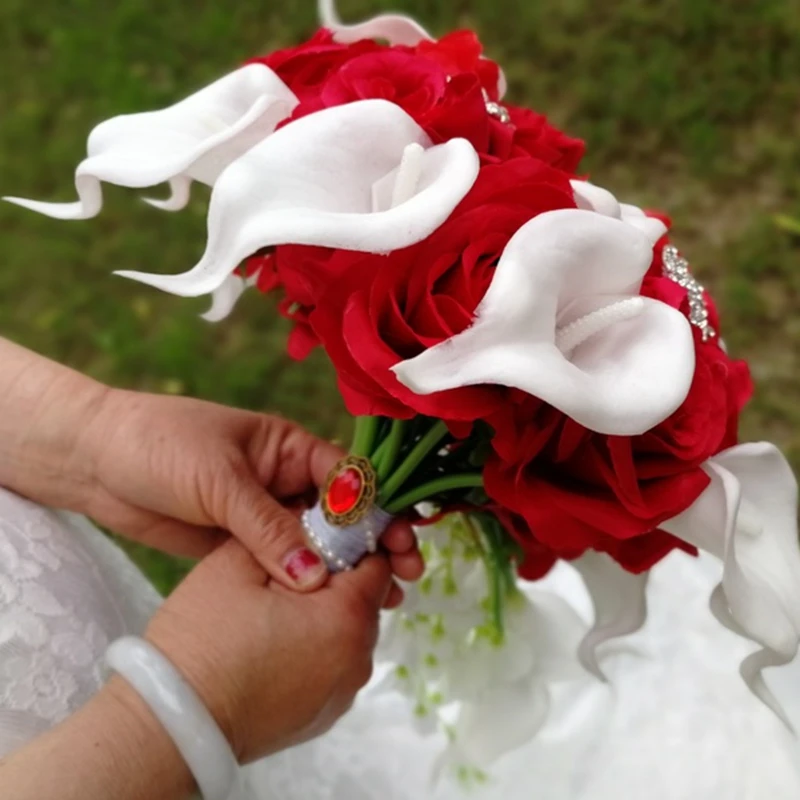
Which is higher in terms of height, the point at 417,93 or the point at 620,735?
the point at 417,93

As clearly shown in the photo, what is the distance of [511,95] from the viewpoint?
1.33 m

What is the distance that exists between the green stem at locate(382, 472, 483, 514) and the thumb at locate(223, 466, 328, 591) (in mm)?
50

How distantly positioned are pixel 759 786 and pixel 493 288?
1.54 feet

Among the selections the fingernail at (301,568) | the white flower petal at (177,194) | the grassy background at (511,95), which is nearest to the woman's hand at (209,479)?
the fingernail at (301,568)

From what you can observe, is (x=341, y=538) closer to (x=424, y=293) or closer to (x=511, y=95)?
(x=424, y=293)

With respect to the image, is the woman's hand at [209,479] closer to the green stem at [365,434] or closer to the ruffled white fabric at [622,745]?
the green stem at [365,434]

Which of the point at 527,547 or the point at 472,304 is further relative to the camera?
the point at 527,547

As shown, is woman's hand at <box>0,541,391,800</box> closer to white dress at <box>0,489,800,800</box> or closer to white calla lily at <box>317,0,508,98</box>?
white dress at <box>0,489,800,800</box>

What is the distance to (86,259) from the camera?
128 cm

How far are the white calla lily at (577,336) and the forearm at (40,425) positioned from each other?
31 centimetres

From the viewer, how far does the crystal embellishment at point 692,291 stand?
1.31 ft

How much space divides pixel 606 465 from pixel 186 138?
0.22 m

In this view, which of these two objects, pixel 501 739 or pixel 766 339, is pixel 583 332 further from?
pixel 766 339

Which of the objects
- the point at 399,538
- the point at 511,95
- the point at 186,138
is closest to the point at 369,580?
the point at 399,538
